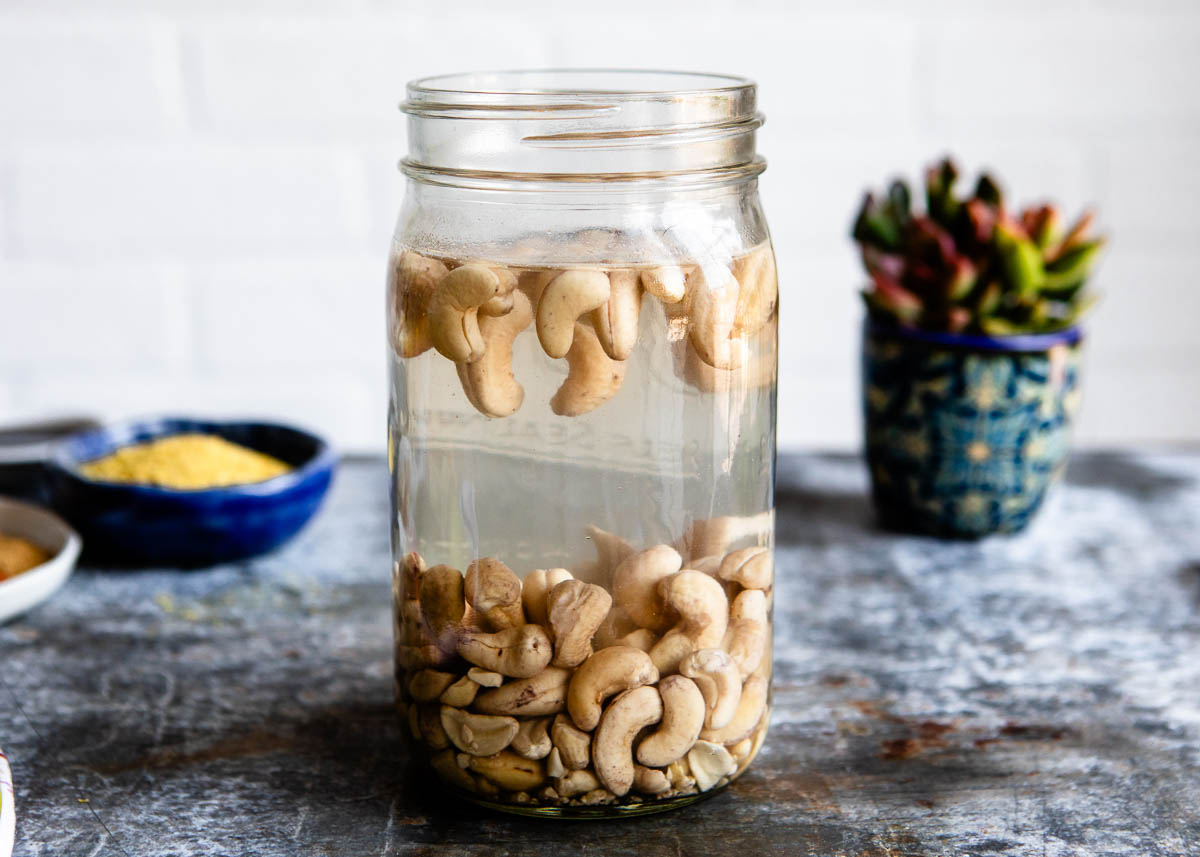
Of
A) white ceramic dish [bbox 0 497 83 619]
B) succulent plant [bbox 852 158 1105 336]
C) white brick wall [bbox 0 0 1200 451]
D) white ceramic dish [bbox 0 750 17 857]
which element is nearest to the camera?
white ceramic dish [bbox 0 750 17 857]

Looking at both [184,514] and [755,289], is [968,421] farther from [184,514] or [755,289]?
[184,514]

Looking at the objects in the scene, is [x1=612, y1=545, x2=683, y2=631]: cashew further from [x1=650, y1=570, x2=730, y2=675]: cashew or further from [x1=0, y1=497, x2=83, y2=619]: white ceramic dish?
[x1=0, y1=497, x2=83, y2=619]: white ceramic dish

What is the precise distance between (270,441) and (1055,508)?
23.9 inches

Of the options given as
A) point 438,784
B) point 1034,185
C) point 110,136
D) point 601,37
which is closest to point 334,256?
point 110,136

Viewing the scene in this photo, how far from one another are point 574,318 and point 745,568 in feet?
0.44

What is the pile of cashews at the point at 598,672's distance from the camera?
52 centimetres

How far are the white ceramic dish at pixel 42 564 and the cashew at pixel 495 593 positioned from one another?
35cm

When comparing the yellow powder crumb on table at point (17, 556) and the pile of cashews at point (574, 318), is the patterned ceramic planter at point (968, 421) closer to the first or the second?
the pile of cashews at point (574, 318)

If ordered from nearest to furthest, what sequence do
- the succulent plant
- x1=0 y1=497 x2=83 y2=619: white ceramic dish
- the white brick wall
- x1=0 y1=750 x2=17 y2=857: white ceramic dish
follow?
x1=0 y1=750 x2=17 y2=857: white ceramic dish, x1=0 y1=497 x2=83 y2=619: white ceramic dish, the succulent plant, the white brick wall

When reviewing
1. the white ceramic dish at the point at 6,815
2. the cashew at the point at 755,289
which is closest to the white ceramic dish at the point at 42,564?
the white ceramic dish at the point at 6,815

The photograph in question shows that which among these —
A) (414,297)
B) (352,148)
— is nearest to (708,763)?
(414,297)

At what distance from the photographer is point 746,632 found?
1.82 feet

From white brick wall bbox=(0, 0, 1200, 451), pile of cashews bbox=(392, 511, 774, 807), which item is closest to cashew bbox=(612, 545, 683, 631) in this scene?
pile of cashews bbox=(392, 511, 774, 807)

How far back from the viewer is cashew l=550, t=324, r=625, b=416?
52cm
